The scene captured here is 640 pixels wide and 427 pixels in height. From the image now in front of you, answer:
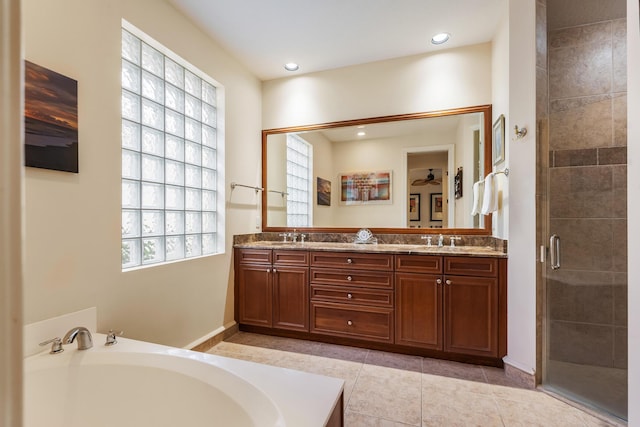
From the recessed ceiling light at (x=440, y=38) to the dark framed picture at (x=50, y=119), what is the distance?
8.59 ft

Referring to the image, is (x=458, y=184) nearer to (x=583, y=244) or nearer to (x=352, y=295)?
(x=583, y=244)

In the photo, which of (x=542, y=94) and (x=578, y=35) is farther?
(x=578, y=35)

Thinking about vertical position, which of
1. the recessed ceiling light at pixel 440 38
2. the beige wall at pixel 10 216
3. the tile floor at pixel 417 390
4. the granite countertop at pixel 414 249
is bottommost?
the tile floor at pixel 417 390

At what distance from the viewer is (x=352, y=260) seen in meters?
2.55

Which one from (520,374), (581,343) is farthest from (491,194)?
(520,374)

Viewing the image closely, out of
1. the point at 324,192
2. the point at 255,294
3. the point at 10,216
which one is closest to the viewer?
the point at 10,216

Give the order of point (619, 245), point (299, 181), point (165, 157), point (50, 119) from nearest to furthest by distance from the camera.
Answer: point (50, 119), point (619, 245), point (165, 157), point (299, 181)

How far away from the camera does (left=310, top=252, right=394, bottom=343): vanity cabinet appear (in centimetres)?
245

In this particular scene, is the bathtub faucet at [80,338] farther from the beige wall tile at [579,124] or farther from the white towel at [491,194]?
the beige wall tile at [579,124]

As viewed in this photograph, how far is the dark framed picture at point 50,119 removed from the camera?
1376 millimetres

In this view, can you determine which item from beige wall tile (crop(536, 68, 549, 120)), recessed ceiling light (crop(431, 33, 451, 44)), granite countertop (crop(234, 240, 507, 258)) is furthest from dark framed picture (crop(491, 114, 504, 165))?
recessed ceiling light (crop(431, 33, 451, 44))

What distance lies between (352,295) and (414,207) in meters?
1.05

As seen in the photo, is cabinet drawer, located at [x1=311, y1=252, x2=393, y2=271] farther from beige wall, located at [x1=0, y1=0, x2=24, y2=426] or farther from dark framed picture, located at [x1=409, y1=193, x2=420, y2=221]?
beige wall, located at [x1=0, y1=0, x2=24, y2=426]

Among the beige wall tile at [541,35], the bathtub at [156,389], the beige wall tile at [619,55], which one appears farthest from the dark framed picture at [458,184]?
the bathtub at [156,389]
